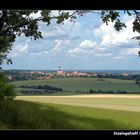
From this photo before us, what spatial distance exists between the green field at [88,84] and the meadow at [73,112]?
0.09 meters

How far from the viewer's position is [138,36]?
197 inches

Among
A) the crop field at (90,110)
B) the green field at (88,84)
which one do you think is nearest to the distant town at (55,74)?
the green field at (88,84)

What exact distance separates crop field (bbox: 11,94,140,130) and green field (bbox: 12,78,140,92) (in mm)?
88

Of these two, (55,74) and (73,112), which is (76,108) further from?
(55,74)

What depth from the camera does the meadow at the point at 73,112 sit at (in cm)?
477

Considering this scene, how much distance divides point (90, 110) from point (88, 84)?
282 millimetres

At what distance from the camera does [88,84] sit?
5.12 m

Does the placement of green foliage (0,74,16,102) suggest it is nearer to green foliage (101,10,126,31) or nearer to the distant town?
the distant town

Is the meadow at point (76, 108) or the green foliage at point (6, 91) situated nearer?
the meadow at point (76, 108)

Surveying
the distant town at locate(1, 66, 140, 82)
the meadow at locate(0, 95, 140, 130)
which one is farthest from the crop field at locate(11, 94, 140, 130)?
the distant town at locate(1, 66, 140, 82)

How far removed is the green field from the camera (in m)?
5.06

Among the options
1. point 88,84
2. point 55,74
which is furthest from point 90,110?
point 55,74

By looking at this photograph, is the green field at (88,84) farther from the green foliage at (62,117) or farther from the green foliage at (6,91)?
the green foliage at (62,117)
